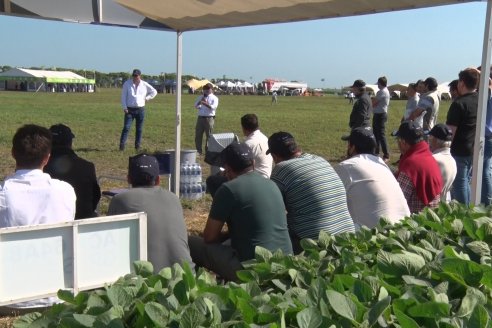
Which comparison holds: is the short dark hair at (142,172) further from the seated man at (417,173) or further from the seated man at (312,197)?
the seated man at (417,173)

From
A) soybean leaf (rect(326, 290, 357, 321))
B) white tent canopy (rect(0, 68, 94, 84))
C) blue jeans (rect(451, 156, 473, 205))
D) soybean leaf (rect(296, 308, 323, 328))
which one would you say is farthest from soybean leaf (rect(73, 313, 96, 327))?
white tent canopy (rect(0, 68, 94, 84))

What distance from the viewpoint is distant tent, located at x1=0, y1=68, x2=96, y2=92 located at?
87.4 metres

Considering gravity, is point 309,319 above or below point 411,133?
below

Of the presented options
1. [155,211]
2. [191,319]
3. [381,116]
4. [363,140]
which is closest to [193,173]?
[363,140]

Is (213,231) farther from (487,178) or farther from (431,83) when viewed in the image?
(431,83)

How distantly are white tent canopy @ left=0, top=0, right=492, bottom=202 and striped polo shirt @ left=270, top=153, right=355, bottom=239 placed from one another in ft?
4.92

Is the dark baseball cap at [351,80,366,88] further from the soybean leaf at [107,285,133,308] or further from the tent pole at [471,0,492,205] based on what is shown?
the soybean leaf at [107,285,133,308]

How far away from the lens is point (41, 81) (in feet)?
295

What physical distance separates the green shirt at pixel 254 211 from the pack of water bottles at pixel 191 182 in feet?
13.4

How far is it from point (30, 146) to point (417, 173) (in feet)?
8.87

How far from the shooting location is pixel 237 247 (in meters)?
3.67

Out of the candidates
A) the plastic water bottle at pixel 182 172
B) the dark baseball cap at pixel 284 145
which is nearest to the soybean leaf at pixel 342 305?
the dark baseball cap at pixel 284 145

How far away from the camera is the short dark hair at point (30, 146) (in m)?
3.30

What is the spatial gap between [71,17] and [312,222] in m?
3.41
